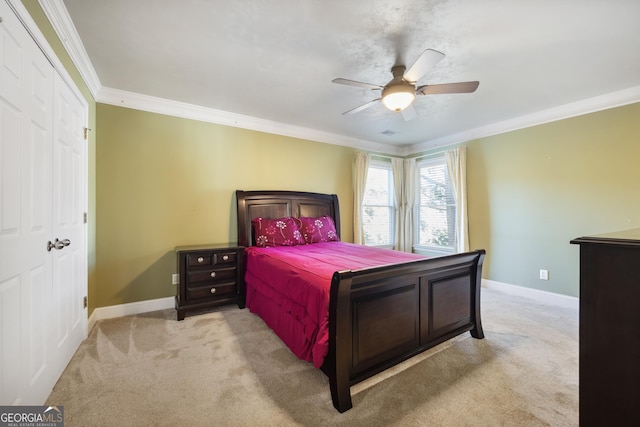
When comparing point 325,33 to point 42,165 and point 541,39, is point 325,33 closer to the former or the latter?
point 541,39

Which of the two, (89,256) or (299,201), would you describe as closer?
(89,256)

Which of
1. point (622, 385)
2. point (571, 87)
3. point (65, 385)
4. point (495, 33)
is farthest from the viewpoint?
point (571, 87)

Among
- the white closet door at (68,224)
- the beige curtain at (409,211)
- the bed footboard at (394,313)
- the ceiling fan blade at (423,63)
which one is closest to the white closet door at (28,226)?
the white closet door at (68,224)

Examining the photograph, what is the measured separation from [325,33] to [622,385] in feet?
8.49

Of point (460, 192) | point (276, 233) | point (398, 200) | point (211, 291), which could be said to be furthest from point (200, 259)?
point (460, 192)

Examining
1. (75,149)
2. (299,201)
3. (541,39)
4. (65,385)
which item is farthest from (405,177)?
(65,385)

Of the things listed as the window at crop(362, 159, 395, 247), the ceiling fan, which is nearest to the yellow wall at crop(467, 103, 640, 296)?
the window at crop(362, 159, 395, 247)

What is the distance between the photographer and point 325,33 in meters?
2.03

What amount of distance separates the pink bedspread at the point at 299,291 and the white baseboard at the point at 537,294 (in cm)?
248

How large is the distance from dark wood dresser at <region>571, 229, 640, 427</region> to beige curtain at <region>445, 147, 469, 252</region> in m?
3.56

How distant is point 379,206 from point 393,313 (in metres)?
3.54

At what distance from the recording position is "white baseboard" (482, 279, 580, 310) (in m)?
3.31

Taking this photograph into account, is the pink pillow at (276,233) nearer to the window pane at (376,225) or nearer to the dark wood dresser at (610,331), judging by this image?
the window pane at (376,225)

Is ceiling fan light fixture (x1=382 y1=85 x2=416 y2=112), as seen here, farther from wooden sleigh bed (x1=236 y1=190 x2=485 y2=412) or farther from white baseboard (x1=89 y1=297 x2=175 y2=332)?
white baseboard (x1=89 y1=297 x2=175 y2=332)
